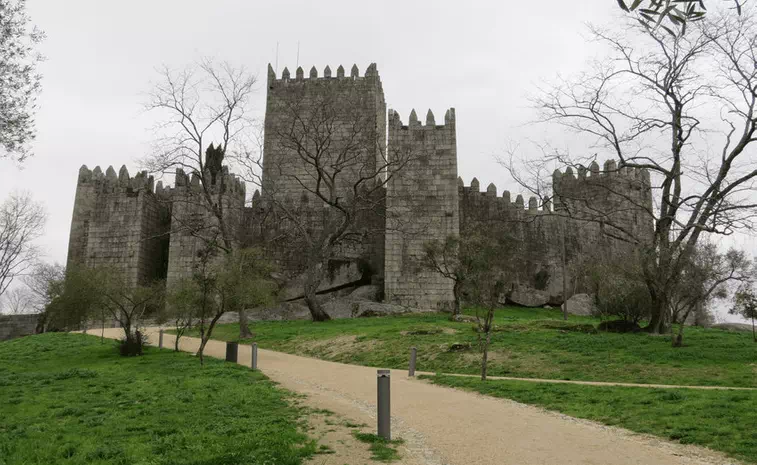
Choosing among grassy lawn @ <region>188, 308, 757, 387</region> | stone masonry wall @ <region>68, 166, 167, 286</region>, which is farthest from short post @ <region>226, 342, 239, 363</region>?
stone masonry wall @ <region>68, 166, 167, 286</region>

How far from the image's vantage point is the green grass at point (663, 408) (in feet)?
26.7

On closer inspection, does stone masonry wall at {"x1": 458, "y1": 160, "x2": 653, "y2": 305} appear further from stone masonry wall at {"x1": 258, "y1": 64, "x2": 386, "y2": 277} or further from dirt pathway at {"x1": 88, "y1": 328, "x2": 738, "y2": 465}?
dirt pathway at {"x1": 88, "y1": 328, "x2": 738, "y2": 465}

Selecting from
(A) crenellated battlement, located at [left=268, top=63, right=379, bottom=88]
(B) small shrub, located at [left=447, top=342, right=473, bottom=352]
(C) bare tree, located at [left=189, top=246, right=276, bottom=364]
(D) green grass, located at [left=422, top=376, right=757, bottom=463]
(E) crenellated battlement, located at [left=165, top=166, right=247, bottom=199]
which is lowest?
(D) green grass, located at [left=422, top=376, right=757, bottom=463]

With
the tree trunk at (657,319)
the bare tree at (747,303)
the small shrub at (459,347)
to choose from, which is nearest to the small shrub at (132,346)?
the small shrub at (459,347)

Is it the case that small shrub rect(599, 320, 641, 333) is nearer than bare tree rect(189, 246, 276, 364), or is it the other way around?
bare tree rect(189, 246, 276, 364)

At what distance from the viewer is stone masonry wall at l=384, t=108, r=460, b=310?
30.8m

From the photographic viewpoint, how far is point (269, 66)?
4088 cm

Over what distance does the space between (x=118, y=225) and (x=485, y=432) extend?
3271cm

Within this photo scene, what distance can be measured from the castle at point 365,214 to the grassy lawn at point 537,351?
7.19 meters

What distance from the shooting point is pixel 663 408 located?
→ 392 inches

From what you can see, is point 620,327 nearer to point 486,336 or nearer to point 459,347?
point 459,347

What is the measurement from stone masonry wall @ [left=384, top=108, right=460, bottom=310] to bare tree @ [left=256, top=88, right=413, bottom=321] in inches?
29.2

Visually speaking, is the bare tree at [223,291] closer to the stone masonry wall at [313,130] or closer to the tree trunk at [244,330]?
the tree trunk at [244,330]

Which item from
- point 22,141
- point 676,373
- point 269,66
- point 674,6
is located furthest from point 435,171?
point 674,6
